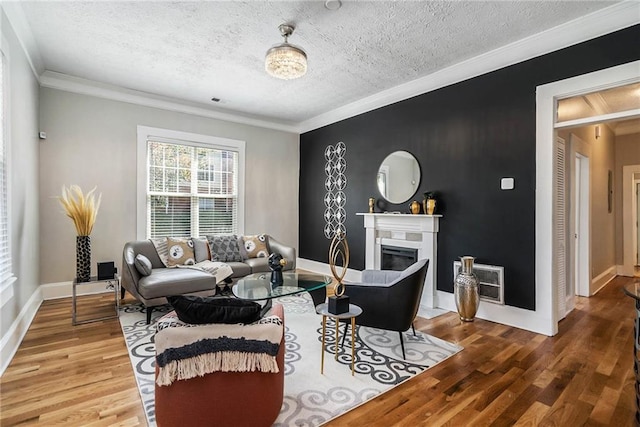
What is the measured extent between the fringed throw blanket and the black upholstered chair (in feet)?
4.09

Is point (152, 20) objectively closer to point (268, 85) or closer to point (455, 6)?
point (268, 85)

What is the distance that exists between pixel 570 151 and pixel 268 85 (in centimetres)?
404

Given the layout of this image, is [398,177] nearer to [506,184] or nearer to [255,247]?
[506,184]

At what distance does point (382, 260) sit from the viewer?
4.98 m

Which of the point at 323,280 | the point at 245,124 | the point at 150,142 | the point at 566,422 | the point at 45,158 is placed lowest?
the point at 566,422

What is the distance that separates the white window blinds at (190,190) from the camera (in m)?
5.19

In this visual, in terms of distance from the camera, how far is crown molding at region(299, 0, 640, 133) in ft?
9.29

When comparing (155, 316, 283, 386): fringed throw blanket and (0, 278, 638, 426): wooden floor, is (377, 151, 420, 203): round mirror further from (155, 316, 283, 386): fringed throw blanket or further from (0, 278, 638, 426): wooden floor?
(155, 316, 283, 386): fringed throw blanket

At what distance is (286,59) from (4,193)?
8.83ft

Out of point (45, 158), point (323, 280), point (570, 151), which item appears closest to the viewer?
point (323, 280)

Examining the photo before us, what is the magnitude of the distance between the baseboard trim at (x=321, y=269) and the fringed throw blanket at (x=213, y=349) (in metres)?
3.80

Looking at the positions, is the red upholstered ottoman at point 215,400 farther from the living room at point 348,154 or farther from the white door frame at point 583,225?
the white door frame at point 583,225

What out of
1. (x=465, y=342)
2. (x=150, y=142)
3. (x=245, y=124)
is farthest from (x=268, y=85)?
(x=465, y=342)

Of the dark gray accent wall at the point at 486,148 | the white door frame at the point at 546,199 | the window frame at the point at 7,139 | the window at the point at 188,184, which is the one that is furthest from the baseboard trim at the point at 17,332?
the white door frame at the point at 546,199
